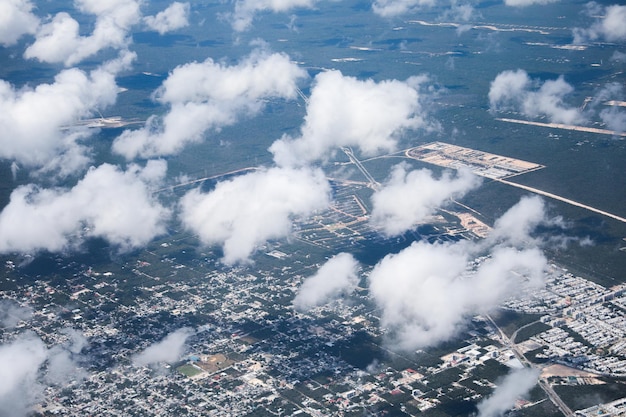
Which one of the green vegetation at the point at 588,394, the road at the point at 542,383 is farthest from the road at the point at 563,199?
the green vegetation at the point at 588,394

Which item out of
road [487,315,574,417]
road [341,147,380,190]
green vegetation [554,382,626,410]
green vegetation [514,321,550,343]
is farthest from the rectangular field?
green vegetation [554,382,626,410]

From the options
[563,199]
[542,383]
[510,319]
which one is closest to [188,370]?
[542,383]

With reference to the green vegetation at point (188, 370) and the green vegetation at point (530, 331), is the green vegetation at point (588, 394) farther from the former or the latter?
the green vegetation at point (188, 370)

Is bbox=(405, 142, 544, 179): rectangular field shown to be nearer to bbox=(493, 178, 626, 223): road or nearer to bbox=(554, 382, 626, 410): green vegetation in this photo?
bbox=(493, 178, 626, 223): road

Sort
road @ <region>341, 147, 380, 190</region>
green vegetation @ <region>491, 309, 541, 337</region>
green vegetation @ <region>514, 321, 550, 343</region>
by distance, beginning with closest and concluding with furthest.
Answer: green vegetation @ <region>514, 321, 550, 343</region>
green vegetation @ <region>491, 309, 541, 337</region>
road @ <region>341, 147, 380, 190</region>

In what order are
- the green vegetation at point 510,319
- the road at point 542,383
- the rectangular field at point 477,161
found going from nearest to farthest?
the road at point 542,383, the green vegetation at point 510,319, the rectangular field at point 477,161

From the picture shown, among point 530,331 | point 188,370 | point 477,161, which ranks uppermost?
point 477,161

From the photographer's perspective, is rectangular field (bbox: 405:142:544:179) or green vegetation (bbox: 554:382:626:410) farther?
rectangular field (bbox: 405:142:544:179)

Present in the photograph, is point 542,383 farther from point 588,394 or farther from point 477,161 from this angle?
point 477,161

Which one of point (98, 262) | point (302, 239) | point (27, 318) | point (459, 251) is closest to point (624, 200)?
point (459, 251)

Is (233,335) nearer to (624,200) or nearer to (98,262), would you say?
(98,262)

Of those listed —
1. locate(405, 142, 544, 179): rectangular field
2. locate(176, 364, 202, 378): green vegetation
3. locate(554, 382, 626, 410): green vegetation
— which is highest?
locate(405, 142, 544, 179): rectangular field
